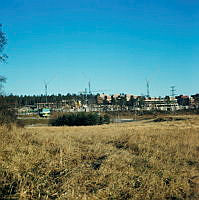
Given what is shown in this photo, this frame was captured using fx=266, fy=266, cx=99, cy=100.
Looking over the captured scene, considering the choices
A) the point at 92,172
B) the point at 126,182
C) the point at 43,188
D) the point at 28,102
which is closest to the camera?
the point at 43,188

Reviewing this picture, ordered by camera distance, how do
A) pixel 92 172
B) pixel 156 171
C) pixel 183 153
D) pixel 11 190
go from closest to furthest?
pixel 11 190, pixel 92 172, pixel 156 171, pixel 183 153

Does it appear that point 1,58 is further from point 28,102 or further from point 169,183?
point 28,102

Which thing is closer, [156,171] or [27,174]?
[27,174]

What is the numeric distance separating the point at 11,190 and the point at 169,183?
3.58m

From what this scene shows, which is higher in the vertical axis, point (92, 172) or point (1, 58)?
point (1, 58)

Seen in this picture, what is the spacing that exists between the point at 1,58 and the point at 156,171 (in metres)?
14.8

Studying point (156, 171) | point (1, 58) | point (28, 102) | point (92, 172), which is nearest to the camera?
point (92, 172)

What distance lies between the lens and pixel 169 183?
625 centimetres

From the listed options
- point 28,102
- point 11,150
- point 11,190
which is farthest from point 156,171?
point 28,102

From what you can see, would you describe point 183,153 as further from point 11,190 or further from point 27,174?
point 11,190

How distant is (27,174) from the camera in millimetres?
5629

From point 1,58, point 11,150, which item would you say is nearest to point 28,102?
point 1,58

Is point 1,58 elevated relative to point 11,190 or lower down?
elevated

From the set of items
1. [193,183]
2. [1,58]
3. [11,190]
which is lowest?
[193,183]
